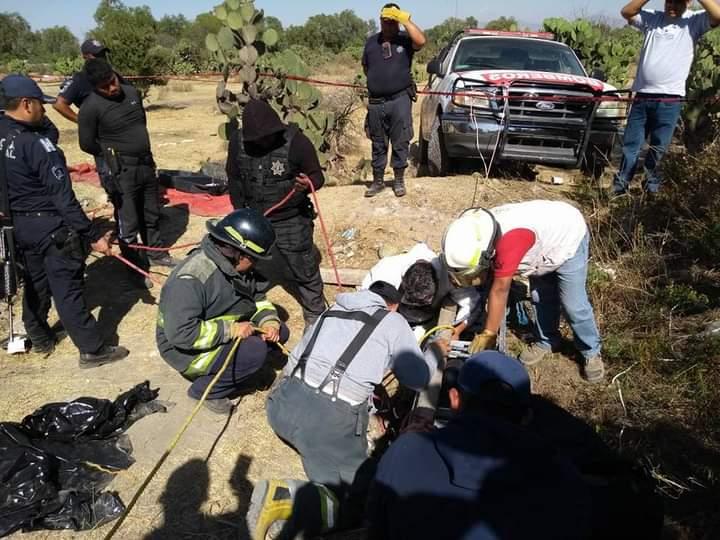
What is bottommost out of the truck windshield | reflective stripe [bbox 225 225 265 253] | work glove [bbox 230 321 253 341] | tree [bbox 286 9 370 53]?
work glove [bbox 230 321 253 341]

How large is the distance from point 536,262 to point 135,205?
12.8ft

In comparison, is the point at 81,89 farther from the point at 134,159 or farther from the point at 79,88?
the point at 134,159

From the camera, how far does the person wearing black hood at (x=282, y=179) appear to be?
3.91m

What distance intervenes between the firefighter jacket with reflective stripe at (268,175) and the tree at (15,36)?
47439mm

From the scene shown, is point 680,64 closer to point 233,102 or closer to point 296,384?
point 296,384

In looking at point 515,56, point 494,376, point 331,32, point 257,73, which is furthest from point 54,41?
point 494,376

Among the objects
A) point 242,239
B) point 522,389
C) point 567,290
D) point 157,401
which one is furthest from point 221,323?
point 567,290

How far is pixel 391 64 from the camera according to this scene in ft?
18.6

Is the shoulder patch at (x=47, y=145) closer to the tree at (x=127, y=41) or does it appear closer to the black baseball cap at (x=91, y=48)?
the black baseball cap at (x=91, y=48)

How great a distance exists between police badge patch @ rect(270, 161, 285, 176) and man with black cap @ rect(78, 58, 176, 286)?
142 cm

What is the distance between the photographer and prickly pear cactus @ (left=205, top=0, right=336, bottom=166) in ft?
24.2

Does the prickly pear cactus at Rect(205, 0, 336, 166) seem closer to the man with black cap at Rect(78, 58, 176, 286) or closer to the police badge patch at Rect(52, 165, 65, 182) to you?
the man with black cap at Rect(78, 58, 176, 286)

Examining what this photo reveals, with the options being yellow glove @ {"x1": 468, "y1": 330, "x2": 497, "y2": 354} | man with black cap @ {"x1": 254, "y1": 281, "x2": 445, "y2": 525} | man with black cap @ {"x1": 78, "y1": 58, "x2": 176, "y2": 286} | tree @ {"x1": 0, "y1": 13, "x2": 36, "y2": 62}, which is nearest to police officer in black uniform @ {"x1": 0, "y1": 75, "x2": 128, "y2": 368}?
man with black cap @ {"x1": 78, "y1": 58, "x2": 176, "y2": 286}

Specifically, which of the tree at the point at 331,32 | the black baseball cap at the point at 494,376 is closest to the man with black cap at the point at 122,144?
the black baseball cap at the point at 494,376
